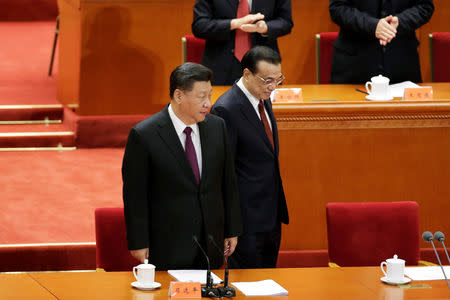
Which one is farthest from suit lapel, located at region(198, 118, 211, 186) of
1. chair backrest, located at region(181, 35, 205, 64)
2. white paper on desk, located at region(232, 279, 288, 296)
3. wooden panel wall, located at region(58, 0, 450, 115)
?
wooden panel wall, located at region(58, 0, 450, 115)

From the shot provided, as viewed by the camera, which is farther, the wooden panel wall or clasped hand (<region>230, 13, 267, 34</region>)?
the wooden panel wall

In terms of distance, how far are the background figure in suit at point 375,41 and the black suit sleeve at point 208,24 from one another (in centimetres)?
61

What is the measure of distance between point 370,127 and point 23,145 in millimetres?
2842

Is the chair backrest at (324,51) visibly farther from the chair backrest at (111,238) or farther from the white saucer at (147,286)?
the white saucer at (147,286)

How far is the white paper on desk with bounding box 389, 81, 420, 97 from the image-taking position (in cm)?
486

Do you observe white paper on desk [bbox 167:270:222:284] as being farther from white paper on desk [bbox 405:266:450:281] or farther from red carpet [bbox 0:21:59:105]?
red carpet [bbox 0:21:59:105]

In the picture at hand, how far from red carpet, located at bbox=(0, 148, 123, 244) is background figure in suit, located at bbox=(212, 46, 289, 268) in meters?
1.09

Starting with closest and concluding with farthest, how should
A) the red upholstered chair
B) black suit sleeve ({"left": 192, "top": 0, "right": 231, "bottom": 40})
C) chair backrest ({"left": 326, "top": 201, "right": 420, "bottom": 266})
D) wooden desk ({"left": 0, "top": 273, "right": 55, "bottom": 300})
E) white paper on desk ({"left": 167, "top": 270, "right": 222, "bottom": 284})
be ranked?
wooden desk ({"left": 0, "top": 273, "right": 55, "bottom": 300}) < white paper on desk ({"left": 167, "top": 270, "right": 222, "bottom": 284}) < chair backrest ({"left": 326, "top": 201, "right": 420, "bottom": 266}) < the red upholstered chair < black suit sleeve ({"left": 192, "top": 0, "right": 231, "bottom": 40})

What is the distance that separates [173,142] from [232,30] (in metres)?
1.78

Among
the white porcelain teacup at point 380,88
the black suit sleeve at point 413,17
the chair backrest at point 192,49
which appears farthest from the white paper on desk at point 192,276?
the chair backrest at point 192,49

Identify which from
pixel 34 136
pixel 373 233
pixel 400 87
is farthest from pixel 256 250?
pixel 34 136

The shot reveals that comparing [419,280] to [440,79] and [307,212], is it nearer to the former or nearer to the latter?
[307,212]

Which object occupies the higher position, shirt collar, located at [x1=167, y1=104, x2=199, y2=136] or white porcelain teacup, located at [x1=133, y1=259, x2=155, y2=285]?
shirt collar, located at [x1=167, y1=104, x2=199, y2=136]

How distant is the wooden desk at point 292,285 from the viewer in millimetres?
3157
